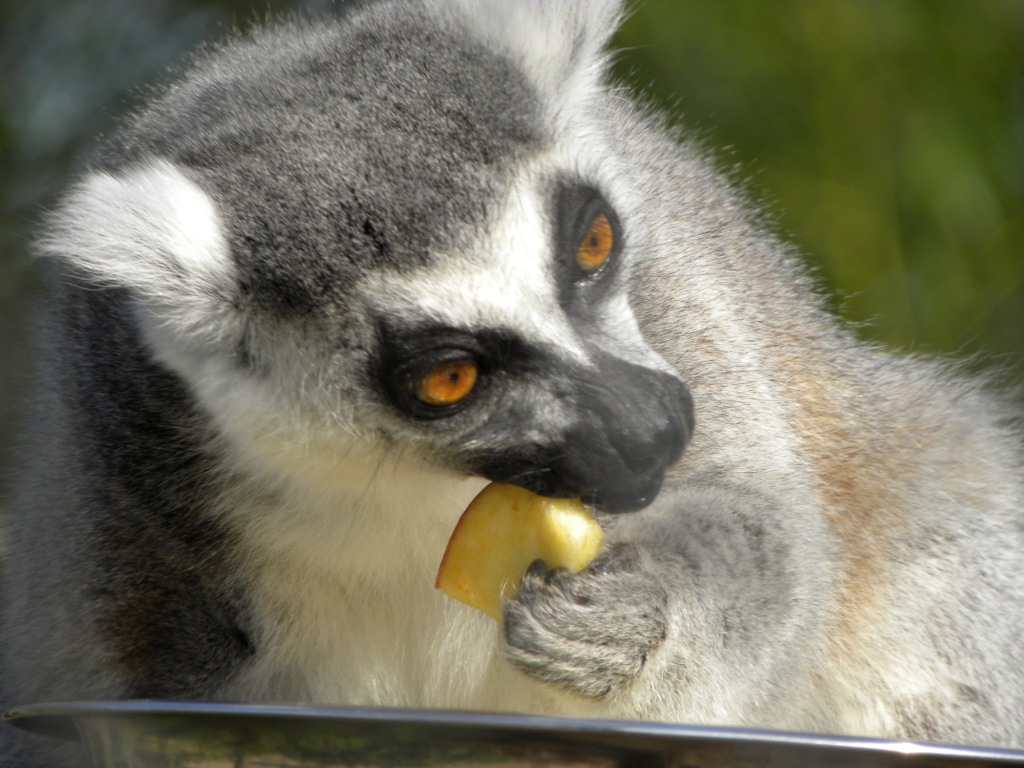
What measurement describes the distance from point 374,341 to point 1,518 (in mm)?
1583

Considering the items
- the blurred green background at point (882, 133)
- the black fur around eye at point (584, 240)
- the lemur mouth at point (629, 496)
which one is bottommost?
the lemur mouth at point (629, 496)

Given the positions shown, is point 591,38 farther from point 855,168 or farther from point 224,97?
point 855,168

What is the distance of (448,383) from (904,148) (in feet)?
9.24

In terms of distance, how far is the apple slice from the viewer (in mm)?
1616

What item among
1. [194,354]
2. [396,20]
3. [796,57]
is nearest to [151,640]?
[194,354]

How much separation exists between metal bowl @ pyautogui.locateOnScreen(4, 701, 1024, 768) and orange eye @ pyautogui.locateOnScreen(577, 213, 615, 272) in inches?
35.6

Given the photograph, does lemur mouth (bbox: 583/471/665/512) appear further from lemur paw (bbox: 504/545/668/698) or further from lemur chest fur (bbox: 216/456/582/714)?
lemur chest fur (bbox: 216/456/582/714)

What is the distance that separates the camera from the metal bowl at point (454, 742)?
94cm

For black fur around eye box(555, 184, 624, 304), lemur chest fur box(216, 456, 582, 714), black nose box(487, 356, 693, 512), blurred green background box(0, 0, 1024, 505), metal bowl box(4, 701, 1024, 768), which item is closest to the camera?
metal bowl box(4, 701, 1024, 768)

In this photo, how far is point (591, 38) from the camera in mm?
2041

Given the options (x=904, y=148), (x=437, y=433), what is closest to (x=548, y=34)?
(x=437, y=433)

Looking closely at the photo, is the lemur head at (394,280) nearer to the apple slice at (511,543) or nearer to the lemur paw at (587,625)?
the apple slice at (511,543)

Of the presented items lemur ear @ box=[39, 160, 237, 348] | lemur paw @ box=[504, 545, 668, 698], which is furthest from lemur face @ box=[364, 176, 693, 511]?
lemur ear @ box=[39, 160, 237, 348]

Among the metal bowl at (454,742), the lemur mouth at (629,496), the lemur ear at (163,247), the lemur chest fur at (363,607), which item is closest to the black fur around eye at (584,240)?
the lemur mouth at (629,496)
